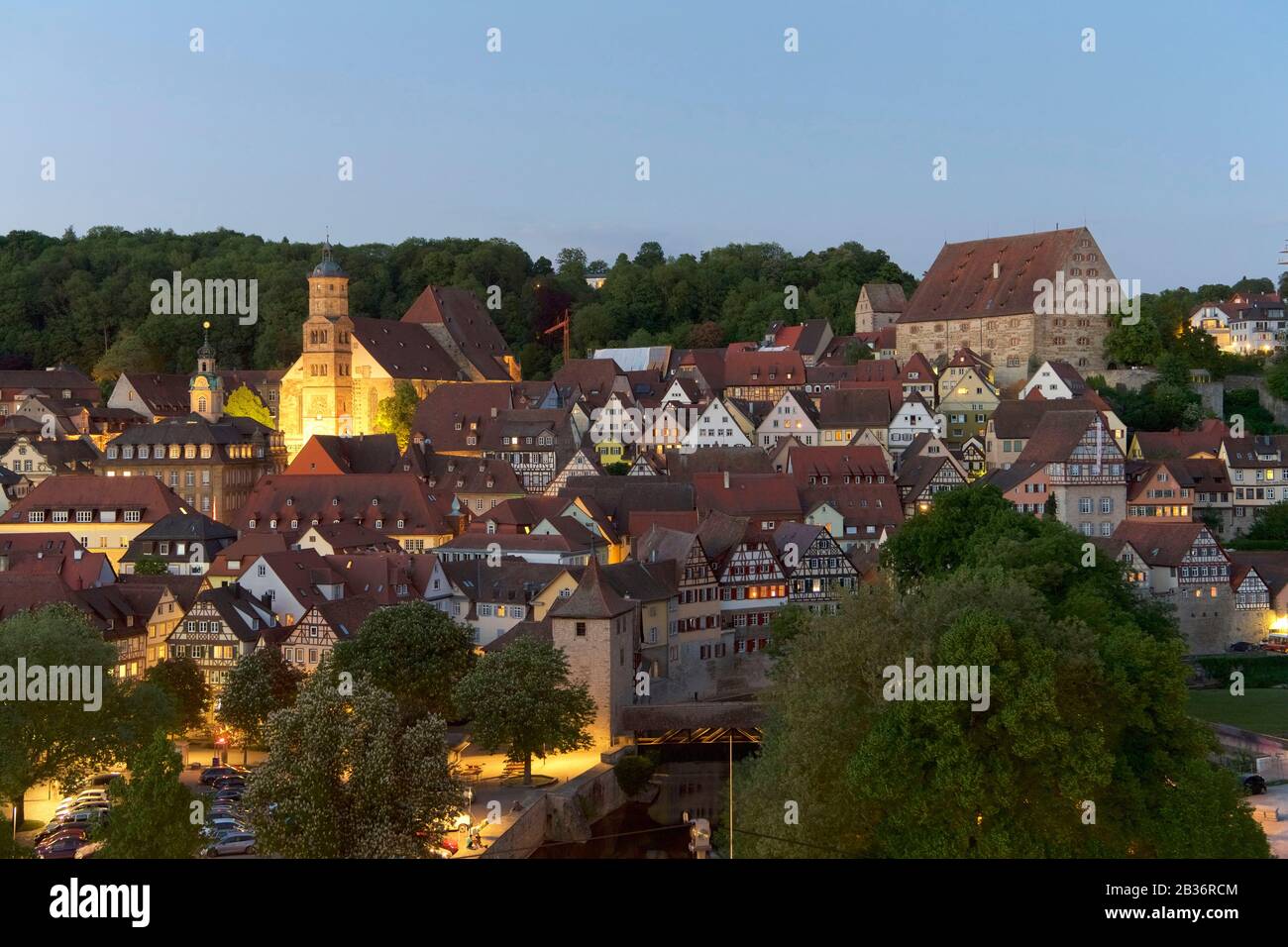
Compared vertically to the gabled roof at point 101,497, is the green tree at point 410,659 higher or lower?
lower

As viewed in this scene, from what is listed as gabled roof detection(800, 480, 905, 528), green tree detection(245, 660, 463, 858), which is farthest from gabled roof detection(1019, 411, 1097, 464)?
green tree detection(245, 660, 463, 858)

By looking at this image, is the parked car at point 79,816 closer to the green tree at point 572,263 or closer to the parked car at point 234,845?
the parked car at point 234,845

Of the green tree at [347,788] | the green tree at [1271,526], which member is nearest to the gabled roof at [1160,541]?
the green tree at [1271,526]

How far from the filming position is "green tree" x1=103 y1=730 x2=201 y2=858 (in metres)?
25.0

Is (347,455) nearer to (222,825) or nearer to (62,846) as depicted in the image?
(222,825)

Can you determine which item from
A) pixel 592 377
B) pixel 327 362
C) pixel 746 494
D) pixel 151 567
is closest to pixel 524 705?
pixel 151 567

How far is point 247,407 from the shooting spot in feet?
269

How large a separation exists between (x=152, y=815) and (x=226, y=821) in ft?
18.3

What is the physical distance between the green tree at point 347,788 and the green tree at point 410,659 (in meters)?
9.90

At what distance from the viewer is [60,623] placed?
35469mm

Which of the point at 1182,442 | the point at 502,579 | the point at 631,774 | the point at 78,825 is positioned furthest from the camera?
the point at 1182,442

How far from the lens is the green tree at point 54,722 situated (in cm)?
3133

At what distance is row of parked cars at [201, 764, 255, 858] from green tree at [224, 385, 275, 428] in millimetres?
48187
